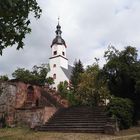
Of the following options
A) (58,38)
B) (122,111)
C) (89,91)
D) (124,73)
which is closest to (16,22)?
(122,111)

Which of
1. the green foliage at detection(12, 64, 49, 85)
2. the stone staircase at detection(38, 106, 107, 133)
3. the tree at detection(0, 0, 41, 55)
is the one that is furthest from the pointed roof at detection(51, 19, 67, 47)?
the tree at detection(0, 0, 41, 55)

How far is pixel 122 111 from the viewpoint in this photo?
22344 millimetres

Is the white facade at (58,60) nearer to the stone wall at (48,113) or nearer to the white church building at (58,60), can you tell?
the white church building at (58,60)

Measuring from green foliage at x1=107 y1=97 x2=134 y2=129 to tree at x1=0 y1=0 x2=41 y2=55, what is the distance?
13310 mm

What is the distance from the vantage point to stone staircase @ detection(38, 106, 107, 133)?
73.6 feet

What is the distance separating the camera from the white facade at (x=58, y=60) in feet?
289

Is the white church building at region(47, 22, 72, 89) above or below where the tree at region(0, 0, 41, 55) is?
above

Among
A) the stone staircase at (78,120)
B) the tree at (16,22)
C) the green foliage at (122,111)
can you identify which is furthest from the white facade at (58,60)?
the tree at (16,22)

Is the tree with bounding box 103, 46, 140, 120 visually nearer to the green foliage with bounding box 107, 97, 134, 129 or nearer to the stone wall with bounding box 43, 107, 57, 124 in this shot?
the green foliage with bounding box 107, 97, 134, 129

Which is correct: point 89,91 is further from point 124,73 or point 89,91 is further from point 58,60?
point 58,60

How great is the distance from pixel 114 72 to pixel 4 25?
18.4m

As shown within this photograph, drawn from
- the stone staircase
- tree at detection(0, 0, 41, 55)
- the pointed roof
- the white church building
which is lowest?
the stone staircase

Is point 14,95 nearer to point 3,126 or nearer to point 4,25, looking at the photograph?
point 3,126

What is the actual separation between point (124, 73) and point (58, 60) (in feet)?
226
